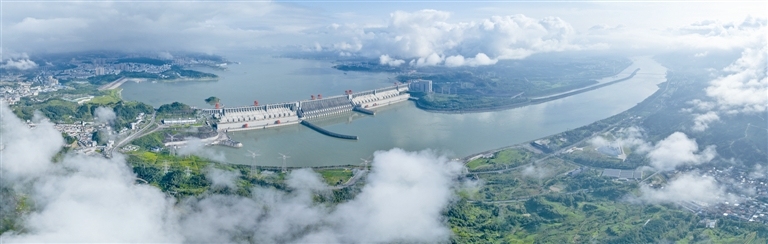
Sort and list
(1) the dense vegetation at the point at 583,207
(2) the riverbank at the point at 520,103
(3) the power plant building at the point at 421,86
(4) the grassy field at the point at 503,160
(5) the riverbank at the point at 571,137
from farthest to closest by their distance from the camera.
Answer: (3) the power plant building at the point at 421,86 → (2) the riverbank at the point at 520,103 → (5) the riverbank at the point at 571,137 → (4) the grassy field at the point at 503,160 → (1) the dense vegetation at the point at 583,207

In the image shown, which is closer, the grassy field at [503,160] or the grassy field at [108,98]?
the grassy field at [503,160]

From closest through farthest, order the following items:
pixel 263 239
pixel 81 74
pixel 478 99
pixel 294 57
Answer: pixel 263 239 → pixel 478 99 → pixel 81 74 → pixel 294 57

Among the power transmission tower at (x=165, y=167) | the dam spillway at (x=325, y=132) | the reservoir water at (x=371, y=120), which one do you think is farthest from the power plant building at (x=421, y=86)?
the power transmission tower at (x=165, y=167)

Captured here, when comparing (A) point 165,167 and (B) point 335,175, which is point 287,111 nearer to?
(A) point 165,167

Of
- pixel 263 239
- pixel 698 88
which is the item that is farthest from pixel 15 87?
pixel 698 88

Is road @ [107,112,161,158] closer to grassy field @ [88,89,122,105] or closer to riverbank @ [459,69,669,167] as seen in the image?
grassy field @ [88,89,122,105]

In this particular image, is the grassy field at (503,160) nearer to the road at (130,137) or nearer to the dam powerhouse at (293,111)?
the dam powerhouse at (293,111)

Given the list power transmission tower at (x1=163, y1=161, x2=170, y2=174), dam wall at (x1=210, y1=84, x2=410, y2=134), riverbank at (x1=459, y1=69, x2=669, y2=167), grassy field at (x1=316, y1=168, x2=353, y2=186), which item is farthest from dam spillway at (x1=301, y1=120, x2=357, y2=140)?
power transmission tower at (x1=163, y1=161, x2=170, y2=174)

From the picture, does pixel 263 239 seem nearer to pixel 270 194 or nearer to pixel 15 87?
pixel 270 194
